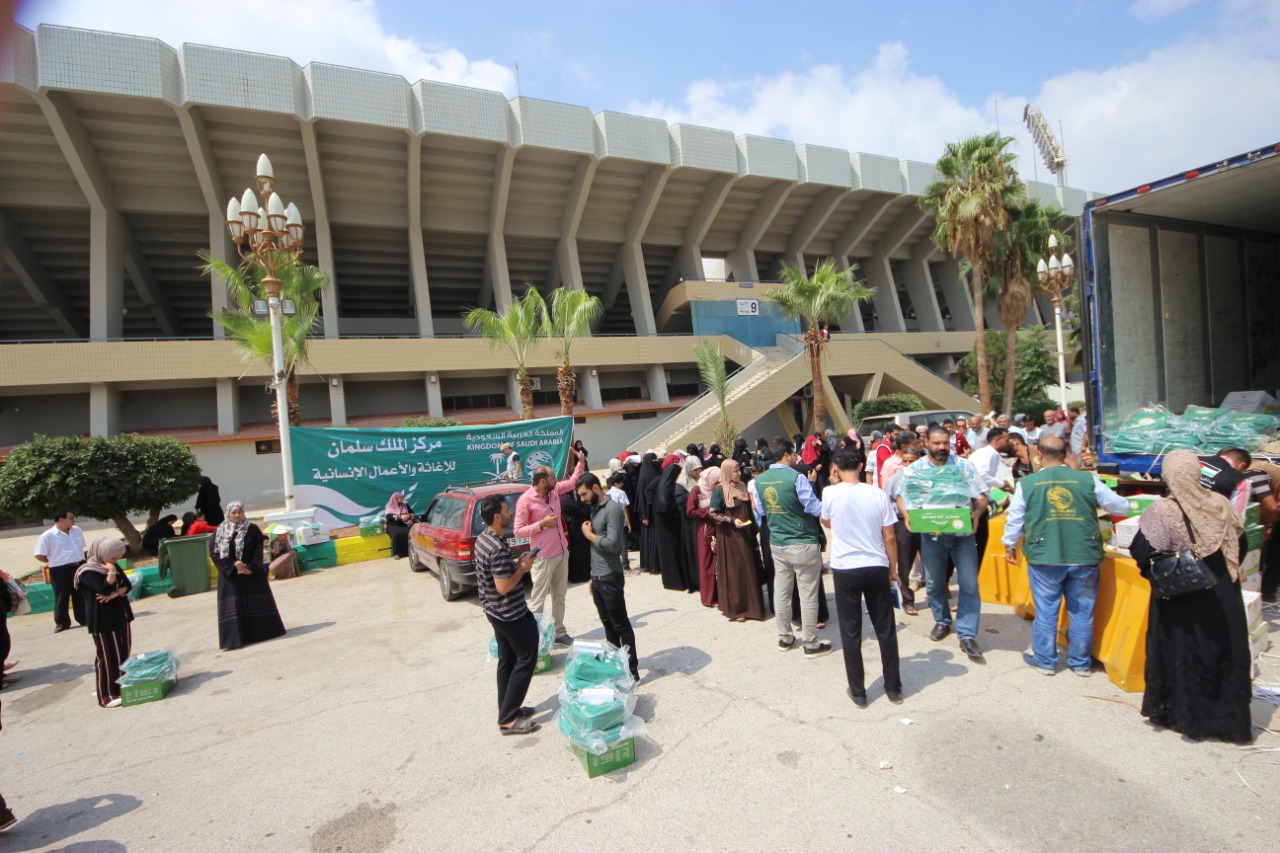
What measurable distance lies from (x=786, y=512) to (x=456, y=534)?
169 inches

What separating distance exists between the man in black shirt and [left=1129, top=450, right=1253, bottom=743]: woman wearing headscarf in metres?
3.74

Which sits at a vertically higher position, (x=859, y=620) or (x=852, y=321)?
(x=852, y=321)

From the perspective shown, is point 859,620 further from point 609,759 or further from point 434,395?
point 434,395

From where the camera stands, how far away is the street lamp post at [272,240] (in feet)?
36.1

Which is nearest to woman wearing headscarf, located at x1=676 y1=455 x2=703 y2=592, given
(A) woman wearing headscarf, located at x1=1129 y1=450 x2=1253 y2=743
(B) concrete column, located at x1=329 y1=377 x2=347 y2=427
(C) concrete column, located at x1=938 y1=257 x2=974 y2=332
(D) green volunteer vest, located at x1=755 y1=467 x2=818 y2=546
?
(D) green volunteer vest, located at x1=755 y1=467 x2=818 y2=546

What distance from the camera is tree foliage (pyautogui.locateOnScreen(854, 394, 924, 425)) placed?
997 inches

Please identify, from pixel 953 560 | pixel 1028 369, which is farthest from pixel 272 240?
pixel 1028 369

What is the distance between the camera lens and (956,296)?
1682 inches

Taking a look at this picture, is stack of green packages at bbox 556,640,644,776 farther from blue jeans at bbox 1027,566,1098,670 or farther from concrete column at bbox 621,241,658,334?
concrete column at bbox 621,241,658,334

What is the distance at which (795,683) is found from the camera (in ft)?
15.2

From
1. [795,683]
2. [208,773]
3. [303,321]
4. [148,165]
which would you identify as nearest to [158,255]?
[148,165]

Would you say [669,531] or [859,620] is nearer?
[859,620]

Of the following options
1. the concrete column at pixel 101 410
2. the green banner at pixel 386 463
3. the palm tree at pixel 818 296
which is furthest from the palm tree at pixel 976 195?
the concrete column at pixel 101 410

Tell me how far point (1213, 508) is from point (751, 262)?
32580 millimetres
